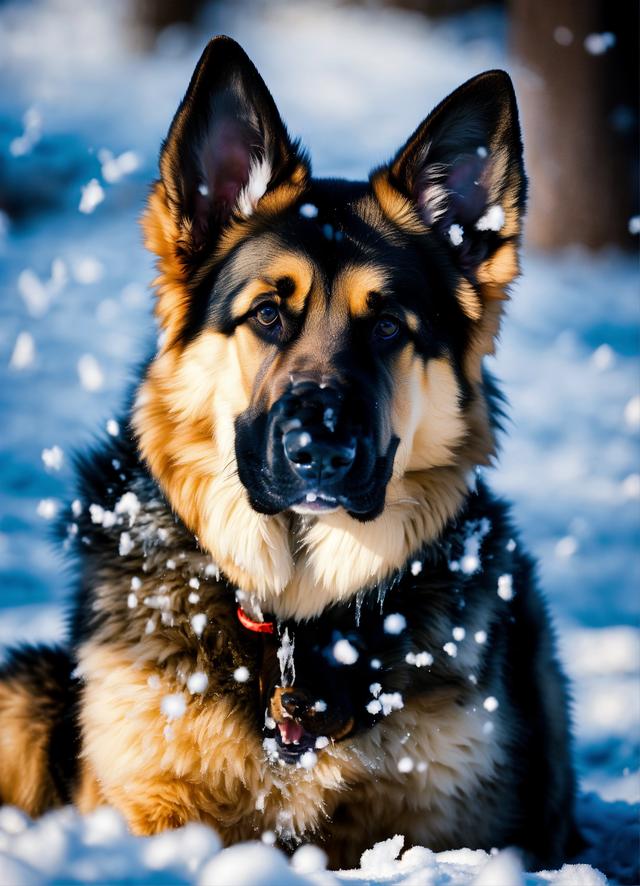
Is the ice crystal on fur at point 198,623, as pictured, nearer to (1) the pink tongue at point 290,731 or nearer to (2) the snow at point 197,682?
(2) the snow at point 197,682

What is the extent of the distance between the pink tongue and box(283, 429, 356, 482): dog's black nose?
2.67 ft

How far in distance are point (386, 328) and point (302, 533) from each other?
0.76m

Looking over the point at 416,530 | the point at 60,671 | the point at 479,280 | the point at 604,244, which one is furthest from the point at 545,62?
the point at 60,671

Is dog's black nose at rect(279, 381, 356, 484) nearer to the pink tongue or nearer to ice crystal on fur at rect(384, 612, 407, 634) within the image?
ice crystal on fur at rect(384, 612, 407, 634)

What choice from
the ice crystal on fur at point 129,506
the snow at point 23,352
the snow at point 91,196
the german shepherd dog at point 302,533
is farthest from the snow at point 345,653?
the snow at point 23,352

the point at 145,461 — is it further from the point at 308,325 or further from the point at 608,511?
the point at 608,511

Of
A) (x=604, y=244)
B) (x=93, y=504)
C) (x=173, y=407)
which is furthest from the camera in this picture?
(x=604, y=244)

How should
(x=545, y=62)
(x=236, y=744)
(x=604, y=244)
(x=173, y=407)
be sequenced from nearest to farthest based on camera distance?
1. (x=236, y=744)
2. (x=173, y=407)
3. (x=545, y=62)
4. (x=604, y=244)

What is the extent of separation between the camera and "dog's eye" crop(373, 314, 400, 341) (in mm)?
3082

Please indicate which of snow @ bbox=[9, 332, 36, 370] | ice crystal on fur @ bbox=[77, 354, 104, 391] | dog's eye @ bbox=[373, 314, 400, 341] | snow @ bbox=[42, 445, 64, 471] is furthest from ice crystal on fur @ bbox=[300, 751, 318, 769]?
snow @ bbox=[9, 332, 36, 370]

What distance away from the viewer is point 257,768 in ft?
9.69

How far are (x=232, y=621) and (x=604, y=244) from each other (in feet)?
25.6

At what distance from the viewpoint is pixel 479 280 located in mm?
3271

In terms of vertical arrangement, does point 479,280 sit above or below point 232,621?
above
